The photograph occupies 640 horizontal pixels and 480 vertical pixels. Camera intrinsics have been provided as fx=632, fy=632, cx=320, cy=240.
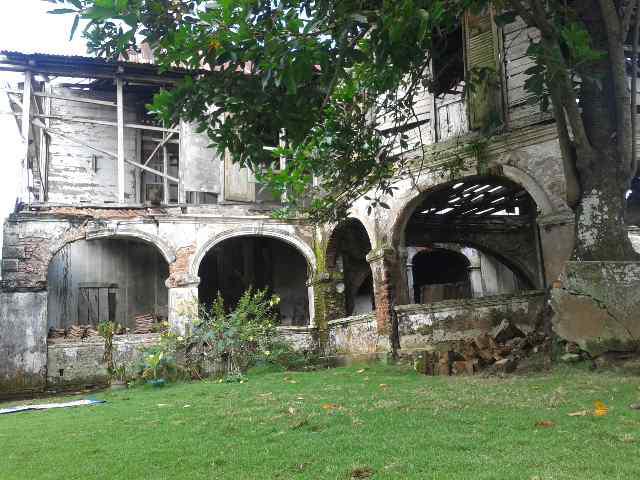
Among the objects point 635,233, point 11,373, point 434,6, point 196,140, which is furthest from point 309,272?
point 434,6

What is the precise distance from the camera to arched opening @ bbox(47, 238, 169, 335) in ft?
52.6

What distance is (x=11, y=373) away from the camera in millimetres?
12734

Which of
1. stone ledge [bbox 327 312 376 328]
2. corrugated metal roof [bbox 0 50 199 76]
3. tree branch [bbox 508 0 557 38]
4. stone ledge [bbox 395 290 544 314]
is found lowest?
stone ledge [bbox 327 312 376 328]

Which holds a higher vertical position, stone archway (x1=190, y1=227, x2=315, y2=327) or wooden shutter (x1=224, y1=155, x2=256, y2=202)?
wooden shutter (x1=224, y1=155, x2=256, y2=202)

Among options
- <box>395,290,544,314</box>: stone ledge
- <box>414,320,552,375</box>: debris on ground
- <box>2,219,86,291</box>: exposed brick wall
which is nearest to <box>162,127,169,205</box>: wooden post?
<box>2,219,86,291</box>: exposed brick wall

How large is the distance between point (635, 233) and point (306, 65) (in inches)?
540

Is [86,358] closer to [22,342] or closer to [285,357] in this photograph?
[22,342]

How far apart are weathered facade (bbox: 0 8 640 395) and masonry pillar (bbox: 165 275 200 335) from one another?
0.05 m

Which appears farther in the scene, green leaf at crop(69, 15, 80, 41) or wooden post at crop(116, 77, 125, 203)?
wooden post at crop(116, 77, 125, 203)

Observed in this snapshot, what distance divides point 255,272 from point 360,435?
13335 mm

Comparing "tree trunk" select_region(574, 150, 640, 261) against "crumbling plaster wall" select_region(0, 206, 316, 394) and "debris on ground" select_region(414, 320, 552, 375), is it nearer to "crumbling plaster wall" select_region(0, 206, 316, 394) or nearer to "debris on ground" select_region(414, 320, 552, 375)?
"debris on ground" select_region(414, 320, 552, 375)

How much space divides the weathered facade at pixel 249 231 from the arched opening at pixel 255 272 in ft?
0.13

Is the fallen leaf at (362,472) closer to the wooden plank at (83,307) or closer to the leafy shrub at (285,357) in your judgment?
the leafy shrub at (285,357)

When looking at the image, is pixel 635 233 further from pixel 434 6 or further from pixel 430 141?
pixel 434 6
